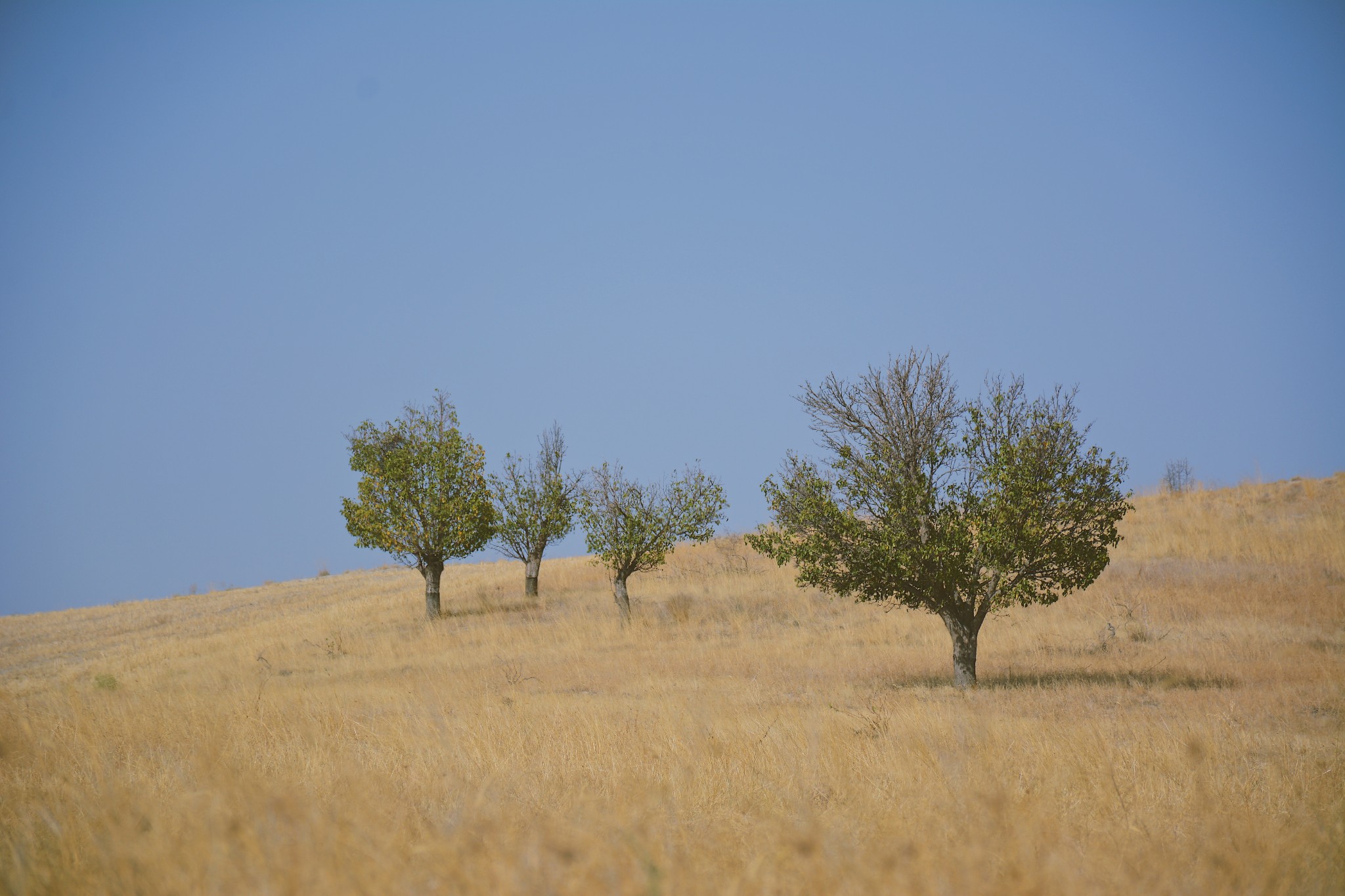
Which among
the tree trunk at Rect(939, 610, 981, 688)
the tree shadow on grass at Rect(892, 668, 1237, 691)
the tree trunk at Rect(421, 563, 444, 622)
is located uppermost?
the tree trunk at Rect(421, 563, 444, 622)

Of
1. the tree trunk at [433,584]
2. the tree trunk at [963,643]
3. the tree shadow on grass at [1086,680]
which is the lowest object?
the tree shadow on grass at [1086,680]

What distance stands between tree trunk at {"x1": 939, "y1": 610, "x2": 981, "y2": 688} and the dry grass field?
26.1 inches

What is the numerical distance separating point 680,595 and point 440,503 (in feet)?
36.2

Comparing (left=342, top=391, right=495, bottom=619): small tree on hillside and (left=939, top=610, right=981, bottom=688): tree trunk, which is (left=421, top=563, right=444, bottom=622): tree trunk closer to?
(left=342, top=391, right=495, bottom=619): small tree on hillside

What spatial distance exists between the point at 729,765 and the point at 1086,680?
12452mm

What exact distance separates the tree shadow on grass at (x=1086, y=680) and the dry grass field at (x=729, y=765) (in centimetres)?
14

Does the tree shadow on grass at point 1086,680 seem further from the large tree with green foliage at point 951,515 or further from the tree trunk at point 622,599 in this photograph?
the tree trunk at point 622,599

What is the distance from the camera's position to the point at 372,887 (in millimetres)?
2959

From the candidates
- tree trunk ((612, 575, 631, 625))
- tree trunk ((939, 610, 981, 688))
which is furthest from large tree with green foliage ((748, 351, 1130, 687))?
tree trunk ((612, 575, 631, 625))

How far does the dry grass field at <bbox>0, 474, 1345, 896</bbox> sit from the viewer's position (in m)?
3.27

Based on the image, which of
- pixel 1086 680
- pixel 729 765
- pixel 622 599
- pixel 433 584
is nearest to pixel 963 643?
pixel 1086 680

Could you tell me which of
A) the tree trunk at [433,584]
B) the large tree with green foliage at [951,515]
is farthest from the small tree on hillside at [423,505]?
the large tree with green foliage at [951,515]

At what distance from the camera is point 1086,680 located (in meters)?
16.3

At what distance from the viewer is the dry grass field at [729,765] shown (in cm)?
327
